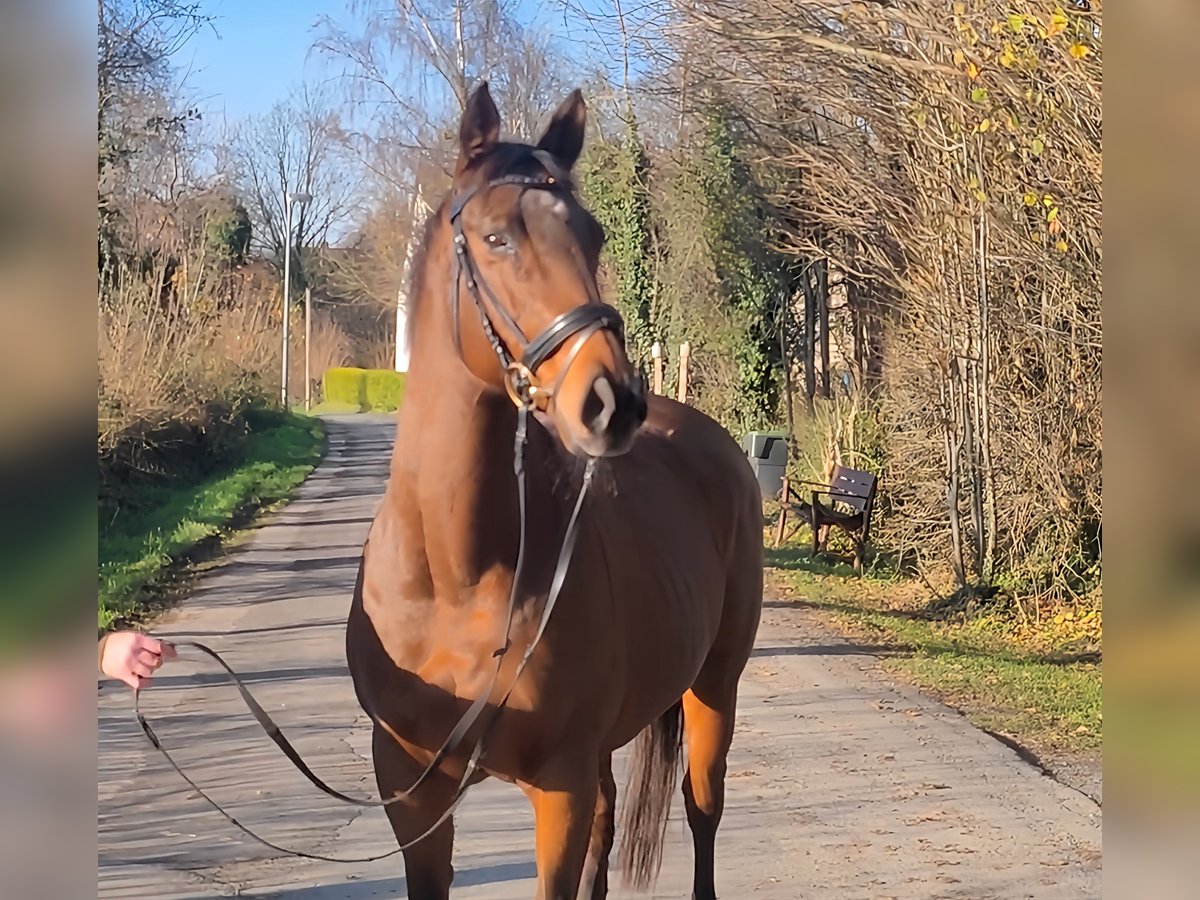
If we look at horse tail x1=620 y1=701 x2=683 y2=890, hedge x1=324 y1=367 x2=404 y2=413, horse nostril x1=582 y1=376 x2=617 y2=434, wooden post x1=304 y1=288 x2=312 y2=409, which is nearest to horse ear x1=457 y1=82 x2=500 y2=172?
horse nostril x1=582 y1=376 x2=617 y2=434

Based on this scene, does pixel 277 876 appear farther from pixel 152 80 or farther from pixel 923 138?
pixel 152 80

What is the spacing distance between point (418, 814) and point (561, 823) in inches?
14.8

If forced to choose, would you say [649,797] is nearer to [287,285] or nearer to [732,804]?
[732,804]

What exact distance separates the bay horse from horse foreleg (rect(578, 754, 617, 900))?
791 mm

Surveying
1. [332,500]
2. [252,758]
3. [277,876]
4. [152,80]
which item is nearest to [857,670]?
[252,758]

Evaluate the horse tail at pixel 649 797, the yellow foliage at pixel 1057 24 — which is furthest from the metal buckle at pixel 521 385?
the yellow foliage at pixel 1057 24

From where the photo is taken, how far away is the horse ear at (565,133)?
8.30 ft

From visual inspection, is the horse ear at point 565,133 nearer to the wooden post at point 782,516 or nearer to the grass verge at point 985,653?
the grass verge at point 985,653

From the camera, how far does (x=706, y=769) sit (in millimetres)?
3768

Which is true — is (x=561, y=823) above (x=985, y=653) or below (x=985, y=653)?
above

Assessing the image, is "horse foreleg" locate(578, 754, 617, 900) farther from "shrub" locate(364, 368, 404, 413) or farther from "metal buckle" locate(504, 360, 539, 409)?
"shrub" locate(364, 368, 404, 413)

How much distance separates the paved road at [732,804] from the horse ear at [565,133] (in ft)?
8.14

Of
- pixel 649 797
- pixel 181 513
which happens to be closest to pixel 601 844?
pixel 649 797

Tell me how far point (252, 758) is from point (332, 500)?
29.9 ft
